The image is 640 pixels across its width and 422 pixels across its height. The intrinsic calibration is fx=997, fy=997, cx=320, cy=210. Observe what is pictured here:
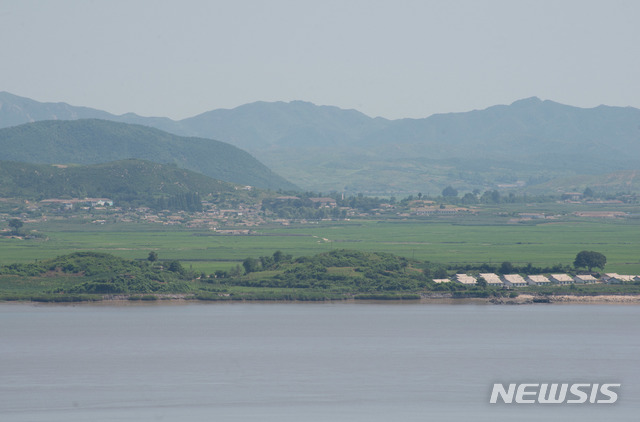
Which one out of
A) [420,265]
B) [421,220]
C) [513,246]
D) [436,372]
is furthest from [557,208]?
[436,372]

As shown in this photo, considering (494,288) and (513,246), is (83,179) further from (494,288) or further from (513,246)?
(494,288)

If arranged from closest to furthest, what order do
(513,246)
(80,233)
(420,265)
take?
(420,265), (513,246), (80,233)

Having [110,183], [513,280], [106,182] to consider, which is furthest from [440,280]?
[106,182]

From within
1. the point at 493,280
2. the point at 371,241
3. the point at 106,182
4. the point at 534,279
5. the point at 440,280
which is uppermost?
the point at 106,182

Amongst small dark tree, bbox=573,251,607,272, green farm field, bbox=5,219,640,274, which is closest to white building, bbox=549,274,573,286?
small dark tree, bbox=573,251,607,272

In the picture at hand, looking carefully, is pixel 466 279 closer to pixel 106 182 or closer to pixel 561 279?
pixel 561 279

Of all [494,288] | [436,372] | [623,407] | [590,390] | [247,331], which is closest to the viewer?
[623,407]

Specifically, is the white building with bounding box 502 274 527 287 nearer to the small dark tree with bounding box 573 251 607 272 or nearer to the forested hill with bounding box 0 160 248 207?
the small dark tree with bounding box 573 251 607 272

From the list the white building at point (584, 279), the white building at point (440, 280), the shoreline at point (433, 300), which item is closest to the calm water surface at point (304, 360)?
the shoreline at point (433, 300)
